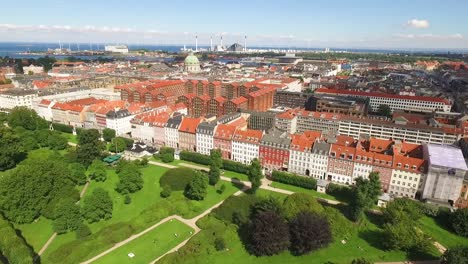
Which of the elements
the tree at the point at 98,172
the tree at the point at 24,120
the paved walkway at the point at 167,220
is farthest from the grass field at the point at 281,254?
the tree at the point at 24,120

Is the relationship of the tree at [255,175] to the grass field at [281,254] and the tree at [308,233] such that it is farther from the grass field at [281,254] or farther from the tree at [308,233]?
the tree at [308,233]

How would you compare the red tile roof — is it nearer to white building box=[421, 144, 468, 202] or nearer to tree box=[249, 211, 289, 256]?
white building box=[421, 144, 468, 202]

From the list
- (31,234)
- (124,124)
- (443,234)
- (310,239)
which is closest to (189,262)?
(310,239)

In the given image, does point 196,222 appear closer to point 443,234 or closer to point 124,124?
point 443,234

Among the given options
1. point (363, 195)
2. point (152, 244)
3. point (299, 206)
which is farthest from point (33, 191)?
point (363, 195)

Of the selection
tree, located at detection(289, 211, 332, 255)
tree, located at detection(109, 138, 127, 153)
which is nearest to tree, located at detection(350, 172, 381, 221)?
tree, located at detection(289, 211, 332, 255)

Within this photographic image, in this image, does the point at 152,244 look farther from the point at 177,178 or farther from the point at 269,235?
the point at 177,178
